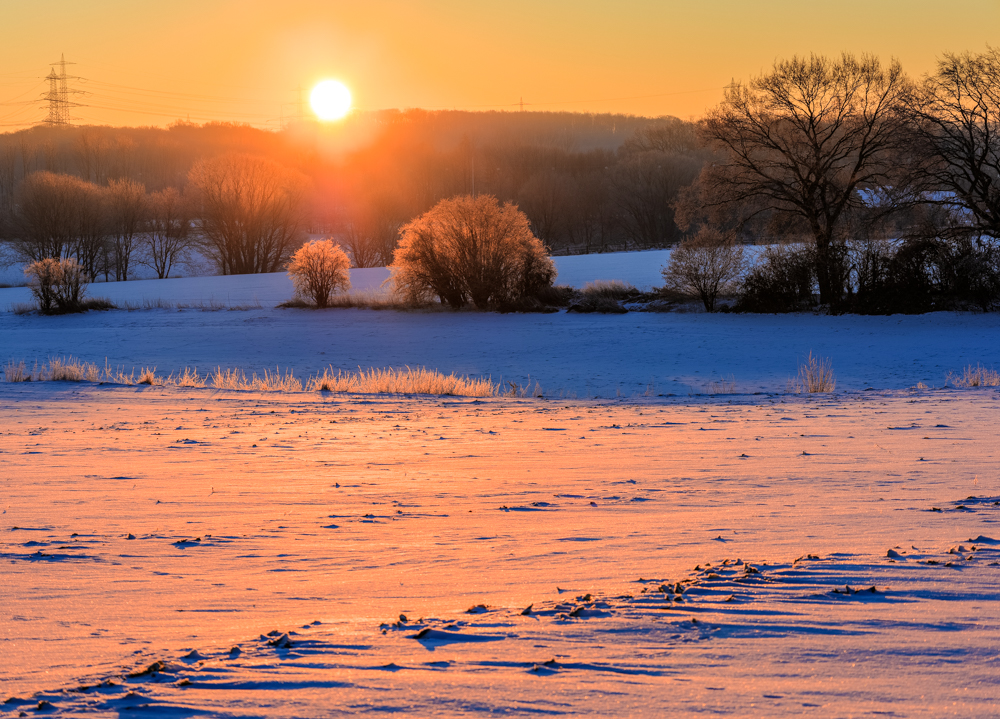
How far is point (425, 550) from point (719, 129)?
37.0m

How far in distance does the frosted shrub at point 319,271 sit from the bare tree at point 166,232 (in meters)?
37.7

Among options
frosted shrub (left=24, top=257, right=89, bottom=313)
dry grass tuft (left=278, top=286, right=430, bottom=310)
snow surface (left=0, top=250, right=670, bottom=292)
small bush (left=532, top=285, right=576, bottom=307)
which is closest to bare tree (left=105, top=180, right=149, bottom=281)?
snow surface (left=0, top=250, right=670, bottom=292)

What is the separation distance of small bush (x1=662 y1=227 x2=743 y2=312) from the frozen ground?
101 feet

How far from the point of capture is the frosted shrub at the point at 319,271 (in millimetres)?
45500

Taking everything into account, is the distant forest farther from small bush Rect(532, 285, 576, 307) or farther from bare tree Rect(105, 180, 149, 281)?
small bush Rect(532, 285, 576, 307)

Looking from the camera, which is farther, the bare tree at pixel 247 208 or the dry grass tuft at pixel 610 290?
the bare tree at pixel 247 208

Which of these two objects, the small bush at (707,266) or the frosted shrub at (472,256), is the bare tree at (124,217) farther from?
the small bush at (707,266)

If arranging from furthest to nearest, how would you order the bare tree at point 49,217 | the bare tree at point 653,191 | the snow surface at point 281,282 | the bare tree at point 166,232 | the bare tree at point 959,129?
1. the bare tree at point 653,191
2. the bare tree at point 166,232
3. the bare tree at point 49,217
4. the snow surface at point 281,282
5. the bare tree at point 959,129

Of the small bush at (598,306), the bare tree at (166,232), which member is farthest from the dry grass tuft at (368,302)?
the bare tree at (166,232)

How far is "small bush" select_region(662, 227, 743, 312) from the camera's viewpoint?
1591 inches

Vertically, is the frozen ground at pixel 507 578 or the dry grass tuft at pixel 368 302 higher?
the dry grass tuft at pixel 368 302

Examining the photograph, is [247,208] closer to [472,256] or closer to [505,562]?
[472,256]

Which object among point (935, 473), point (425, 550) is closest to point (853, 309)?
point (935, 473)

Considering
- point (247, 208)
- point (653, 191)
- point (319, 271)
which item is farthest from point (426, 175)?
point (319, 271)
